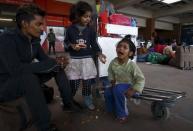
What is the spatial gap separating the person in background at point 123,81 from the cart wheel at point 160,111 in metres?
0.22

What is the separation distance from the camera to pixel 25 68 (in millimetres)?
1237

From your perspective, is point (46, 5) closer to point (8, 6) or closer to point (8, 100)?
point (8, 6)

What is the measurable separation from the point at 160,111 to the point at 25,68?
1100 millimetres

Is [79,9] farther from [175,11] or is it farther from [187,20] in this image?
[187,20]

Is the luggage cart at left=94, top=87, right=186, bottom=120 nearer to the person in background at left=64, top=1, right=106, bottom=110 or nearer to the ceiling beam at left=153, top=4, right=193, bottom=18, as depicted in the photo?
the person in background at left=64, top=1, right=106, bottom=110

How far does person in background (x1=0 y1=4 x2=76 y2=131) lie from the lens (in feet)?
3.97

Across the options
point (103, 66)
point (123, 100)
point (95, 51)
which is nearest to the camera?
point (123, 100)

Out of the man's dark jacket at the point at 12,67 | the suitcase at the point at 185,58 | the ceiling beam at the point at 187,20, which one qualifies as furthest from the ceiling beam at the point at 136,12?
the man's dark jacket at the point at 12,67

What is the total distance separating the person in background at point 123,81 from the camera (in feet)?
5.44

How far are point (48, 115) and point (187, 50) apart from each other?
4878 millimetres

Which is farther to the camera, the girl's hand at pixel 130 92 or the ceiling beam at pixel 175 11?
the ceiling beam at pixel 175 11

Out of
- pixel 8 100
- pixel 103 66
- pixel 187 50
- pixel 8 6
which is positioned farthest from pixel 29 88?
pixel 8 6

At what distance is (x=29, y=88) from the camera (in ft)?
3.95

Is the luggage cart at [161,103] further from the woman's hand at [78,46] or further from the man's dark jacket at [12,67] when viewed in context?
the man's dark jacket at [12,67]
